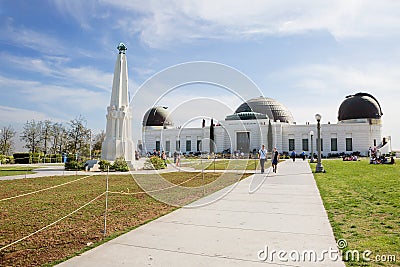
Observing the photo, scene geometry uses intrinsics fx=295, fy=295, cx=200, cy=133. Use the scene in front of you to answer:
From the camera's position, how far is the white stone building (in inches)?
2584

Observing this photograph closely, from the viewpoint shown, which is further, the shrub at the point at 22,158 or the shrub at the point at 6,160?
the shrub at the point at 22,158

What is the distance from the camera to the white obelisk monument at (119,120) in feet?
88.8

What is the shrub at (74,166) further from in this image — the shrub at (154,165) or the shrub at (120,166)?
the shrub at (154,165)

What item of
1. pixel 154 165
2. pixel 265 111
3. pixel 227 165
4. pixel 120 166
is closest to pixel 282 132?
pixel 265 111

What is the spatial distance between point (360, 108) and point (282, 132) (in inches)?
744

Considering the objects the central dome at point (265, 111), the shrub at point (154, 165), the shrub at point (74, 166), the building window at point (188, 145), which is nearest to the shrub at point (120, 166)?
the shrub at point (154, 165)

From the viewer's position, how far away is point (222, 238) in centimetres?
552

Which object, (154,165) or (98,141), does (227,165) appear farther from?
(98,141)

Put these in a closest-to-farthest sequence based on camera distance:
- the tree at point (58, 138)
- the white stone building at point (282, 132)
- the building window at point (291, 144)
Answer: the tree at point (58, 138) < the white stone building at point (282, 132) < the building window at point (291, 144)

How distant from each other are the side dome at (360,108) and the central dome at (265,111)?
13.8m

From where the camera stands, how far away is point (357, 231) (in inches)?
232

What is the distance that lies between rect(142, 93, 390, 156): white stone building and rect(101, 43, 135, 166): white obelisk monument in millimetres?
33528

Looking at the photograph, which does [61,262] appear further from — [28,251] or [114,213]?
[114,213]

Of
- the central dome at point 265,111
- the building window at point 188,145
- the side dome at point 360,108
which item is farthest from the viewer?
the building window at point 188,145
